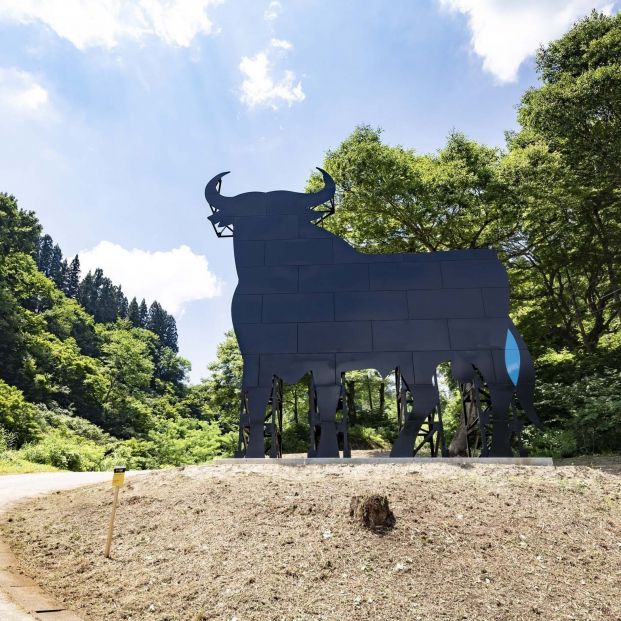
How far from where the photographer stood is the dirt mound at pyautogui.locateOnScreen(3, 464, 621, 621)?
400 cm

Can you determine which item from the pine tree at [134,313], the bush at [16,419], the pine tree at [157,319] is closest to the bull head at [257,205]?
the bush at [16,419]

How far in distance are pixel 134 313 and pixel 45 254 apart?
52.2 ft

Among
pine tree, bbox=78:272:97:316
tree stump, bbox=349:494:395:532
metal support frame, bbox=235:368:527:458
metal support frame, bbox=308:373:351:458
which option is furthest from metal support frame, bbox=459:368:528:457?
pine tree, bbox=78:272:97:316

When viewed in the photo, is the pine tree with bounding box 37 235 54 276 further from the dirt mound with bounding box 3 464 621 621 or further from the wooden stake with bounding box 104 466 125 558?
the wooden stake with bounding box 104 466 125 558

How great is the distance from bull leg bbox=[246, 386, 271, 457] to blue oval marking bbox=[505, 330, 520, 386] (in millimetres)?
5132

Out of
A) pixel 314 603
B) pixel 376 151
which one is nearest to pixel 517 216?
pixel 376 151

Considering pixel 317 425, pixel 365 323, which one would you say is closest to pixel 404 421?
pixel 317 425

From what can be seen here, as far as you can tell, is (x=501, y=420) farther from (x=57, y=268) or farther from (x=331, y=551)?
(x=57, y=268)

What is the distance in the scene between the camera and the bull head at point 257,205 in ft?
35.8

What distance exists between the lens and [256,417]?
31.6ft

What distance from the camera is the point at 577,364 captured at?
15.2 meters

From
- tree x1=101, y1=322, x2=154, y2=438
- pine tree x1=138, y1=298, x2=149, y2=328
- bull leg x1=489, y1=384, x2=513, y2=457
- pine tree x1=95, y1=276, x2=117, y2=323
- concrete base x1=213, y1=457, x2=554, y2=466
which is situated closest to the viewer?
concrete base x1=213, y1=457, x2=554, y2=466

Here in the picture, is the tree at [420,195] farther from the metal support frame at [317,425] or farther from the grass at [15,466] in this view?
the grass at [15,466]

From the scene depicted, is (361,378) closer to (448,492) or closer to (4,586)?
(448,492)
